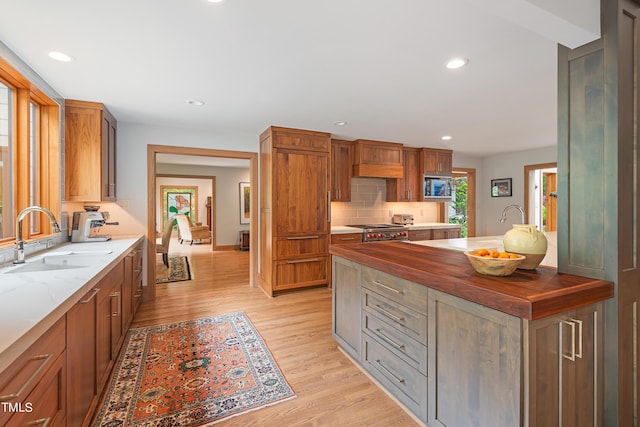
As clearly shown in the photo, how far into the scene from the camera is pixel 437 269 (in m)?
1.63

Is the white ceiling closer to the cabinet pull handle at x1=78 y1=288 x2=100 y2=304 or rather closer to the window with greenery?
the window with greenery

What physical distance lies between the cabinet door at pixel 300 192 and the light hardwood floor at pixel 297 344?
987mm

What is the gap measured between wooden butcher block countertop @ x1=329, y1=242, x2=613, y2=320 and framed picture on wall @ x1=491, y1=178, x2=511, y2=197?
529 cm

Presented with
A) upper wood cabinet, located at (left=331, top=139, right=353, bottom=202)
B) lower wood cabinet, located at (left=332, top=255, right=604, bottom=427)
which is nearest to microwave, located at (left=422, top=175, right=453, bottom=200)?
upper wood cabinet, located at (left=331, top=139, right=353, bottom=202)

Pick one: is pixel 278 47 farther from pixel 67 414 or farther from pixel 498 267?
pixel 67 414

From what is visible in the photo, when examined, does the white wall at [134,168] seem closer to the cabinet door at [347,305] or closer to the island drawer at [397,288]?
the cabinet door at [347,305]

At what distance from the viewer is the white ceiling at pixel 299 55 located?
1.62m

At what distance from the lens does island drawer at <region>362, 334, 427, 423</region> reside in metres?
1.65

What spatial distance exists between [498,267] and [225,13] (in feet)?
6.55

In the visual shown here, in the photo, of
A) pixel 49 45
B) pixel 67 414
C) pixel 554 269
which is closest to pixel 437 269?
pixel 554 269

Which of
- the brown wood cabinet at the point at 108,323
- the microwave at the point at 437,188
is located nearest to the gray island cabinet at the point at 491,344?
the brown wood cabinet at the point at 108,323

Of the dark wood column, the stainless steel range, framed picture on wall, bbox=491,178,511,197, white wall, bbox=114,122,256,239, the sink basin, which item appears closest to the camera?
the dark wood column

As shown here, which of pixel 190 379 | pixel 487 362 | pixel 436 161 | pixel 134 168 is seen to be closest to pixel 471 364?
pixel 487 362

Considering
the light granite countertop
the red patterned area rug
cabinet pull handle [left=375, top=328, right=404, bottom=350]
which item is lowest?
the red patterned area rug
